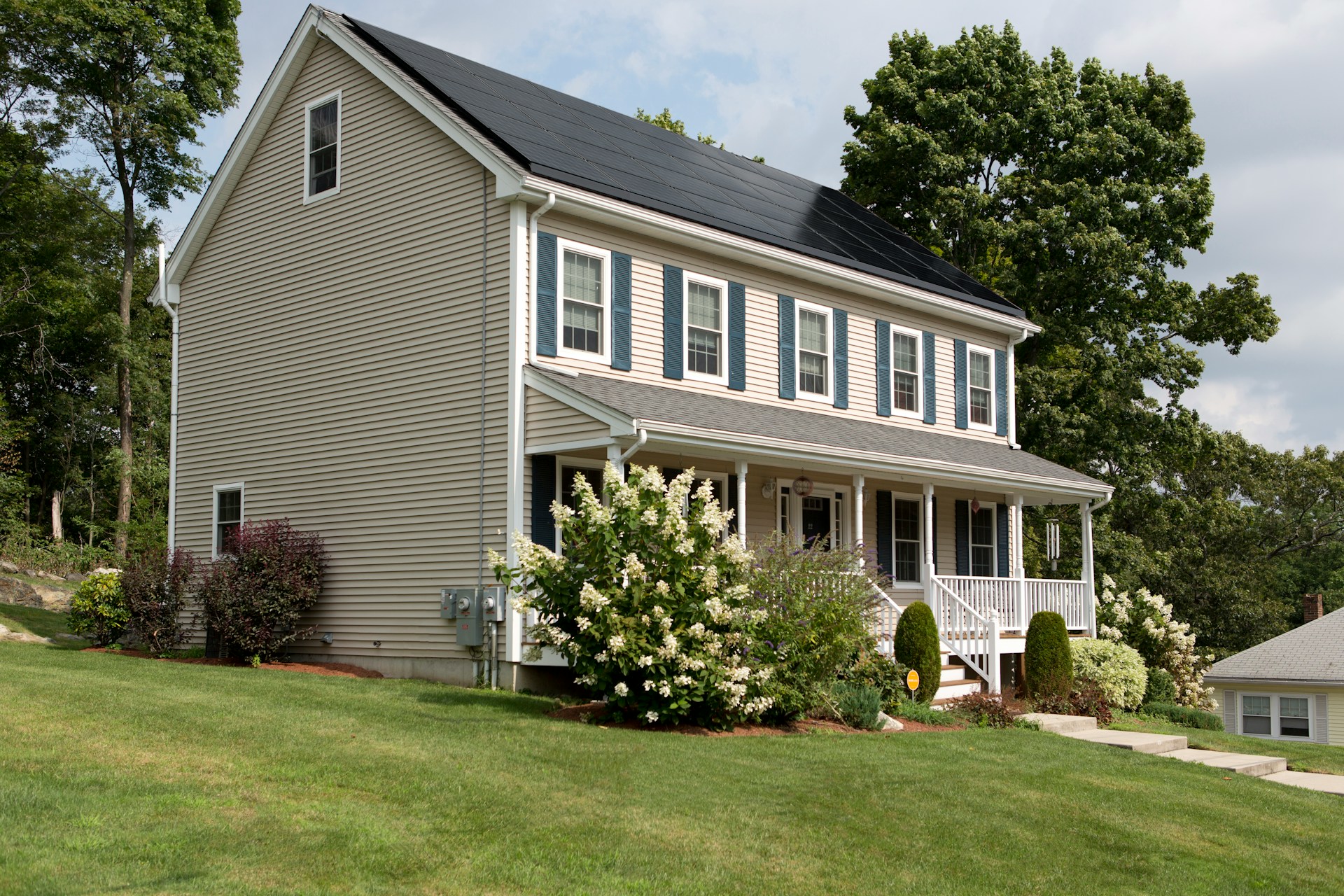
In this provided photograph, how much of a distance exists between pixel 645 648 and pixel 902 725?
12.4 feet

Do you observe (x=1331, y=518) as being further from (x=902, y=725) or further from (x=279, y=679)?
(x=279, y=679)

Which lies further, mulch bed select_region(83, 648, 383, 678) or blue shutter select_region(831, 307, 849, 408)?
blue shutter select_region(831, 307, 849, 408)

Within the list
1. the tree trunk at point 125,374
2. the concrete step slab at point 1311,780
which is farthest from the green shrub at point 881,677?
the tree trunk at point 125,374

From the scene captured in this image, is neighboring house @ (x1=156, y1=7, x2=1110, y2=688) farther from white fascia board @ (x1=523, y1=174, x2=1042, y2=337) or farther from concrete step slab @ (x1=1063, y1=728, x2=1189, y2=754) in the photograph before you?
concrete step slab @ (x1=1063, y1=728, x2=1189, y2=754)

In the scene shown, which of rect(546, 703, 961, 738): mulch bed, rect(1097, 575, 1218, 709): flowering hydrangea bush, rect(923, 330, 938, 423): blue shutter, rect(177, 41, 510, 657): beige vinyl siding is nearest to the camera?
rect(546, 703, 961, 738): mulch bed

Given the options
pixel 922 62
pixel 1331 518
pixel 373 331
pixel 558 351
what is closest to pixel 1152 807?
pixel 558 351

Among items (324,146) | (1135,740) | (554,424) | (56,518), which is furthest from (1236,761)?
(56,518)

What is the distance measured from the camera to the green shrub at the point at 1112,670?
62.5ft

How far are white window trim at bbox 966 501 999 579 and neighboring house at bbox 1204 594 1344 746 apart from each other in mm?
13862

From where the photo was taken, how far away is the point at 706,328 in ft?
57.1

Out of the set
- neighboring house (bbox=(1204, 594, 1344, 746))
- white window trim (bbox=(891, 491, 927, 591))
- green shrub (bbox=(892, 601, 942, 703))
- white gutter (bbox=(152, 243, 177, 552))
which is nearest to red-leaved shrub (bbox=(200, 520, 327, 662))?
white gutter (bbox=(152, 243, 177, 552))

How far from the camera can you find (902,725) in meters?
13.8

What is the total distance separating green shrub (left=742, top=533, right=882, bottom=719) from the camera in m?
12.5

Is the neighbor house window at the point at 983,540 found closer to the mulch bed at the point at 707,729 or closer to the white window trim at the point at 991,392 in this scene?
the white window trim at the point at 991,392
